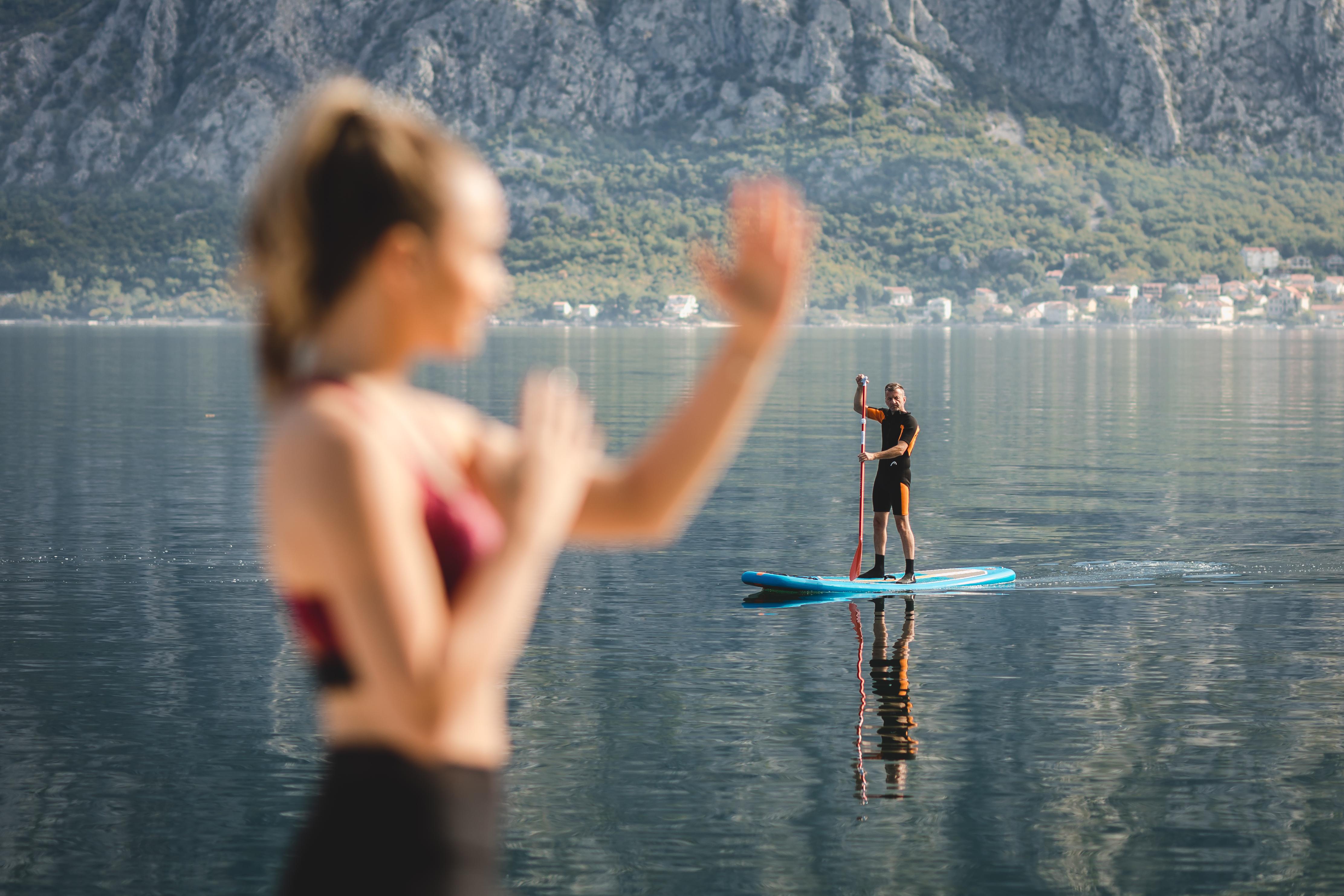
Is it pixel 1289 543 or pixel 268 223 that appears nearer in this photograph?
pixel 268 223

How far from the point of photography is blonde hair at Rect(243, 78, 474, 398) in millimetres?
2926

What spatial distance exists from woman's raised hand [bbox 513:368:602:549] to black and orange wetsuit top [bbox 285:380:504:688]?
0.07 m

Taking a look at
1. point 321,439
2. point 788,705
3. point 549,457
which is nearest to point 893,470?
point 788,705

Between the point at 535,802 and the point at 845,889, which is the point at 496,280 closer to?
the point at 845,889

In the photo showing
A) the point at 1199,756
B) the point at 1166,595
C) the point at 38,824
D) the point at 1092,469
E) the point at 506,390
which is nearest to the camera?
the point at 38,824

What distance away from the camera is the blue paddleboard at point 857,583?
84.7ft

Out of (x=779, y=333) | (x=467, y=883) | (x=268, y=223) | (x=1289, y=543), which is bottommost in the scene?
(x=1289, y=543)

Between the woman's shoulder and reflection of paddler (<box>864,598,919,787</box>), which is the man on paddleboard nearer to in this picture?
reflection of paddler (<box>864,598,919,787</box>)

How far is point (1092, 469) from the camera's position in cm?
4841

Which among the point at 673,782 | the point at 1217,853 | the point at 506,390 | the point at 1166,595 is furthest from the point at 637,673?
the point at 506,390

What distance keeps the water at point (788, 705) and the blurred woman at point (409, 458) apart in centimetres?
994

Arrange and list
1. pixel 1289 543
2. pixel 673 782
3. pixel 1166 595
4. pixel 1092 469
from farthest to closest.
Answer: pixel 1092 469
pixel 1289 543
pixel 1166 595
pixel 673 782

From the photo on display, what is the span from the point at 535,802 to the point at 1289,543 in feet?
72.0

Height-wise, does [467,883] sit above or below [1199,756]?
above
